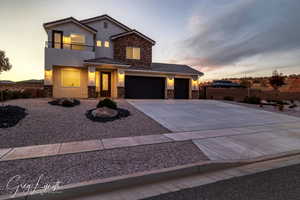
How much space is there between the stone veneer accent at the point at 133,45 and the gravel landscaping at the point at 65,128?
1056 centimetres

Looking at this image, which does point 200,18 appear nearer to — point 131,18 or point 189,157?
point 131,18

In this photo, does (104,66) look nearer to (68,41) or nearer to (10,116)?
(68,41)

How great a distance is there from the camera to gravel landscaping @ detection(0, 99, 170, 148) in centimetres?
554

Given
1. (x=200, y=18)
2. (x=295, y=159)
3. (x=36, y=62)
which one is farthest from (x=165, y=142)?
(x=36, y=62)

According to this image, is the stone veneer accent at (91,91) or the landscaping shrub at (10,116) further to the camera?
the stone veneer accent at (91,91)

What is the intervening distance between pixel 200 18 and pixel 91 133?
1853cm

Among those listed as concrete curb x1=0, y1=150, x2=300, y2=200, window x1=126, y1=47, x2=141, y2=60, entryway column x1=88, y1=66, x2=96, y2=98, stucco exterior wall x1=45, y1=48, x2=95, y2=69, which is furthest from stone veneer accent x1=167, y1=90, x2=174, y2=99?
concrete curb x1=0, y1=150, x2=300, y2=200

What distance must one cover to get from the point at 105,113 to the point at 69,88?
9404mm

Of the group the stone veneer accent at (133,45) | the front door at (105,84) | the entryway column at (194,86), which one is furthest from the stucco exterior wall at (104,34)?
the entryway column at (194,86)

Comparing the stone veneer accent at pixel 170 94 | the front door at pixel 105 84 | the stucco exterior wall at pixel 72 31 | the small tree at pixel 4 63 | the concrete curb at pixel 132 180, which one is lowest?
the concrete curb at pixel 132 180

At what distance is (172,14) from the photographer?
1695cm

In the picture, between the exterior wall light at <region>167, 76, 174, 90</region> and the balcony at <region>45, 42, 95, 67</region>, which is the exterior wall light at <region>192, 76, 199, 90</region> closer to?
the exterior wall light at <region>167, 76, 174, 90</region>

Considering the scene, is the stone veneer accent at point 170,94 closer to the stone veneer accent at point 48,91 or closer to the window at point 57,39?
the stone veneer accent at point 48,91

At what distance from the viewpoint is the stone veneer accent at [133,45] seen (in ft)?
57.9
